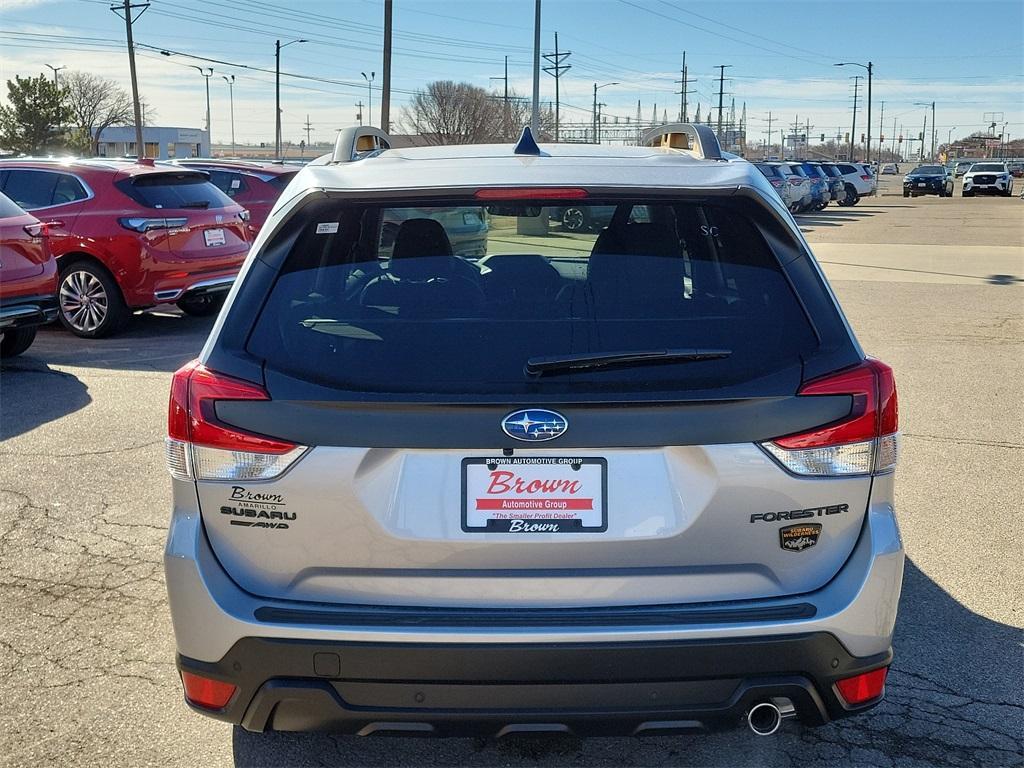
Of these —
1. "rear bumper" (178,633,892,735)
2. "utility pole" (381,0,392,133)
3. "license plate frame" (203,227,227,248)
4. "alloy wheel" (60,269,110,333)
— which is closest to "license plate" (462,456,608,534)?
"rear bumper" (178,633,892,735)

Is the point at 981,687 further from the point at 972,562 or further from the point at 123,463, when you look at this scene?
the point at 123,463

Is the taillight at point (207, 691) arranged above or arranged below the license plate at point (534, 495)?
below

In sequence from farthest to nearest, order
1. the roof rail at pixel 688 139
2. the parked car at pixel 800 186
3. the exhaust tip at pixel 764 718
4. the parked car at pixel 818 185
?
1. the parked car at pixel 818 185
2. the parked car at pixel 800 186
3. the roof rail at pixel 688 139
4. the exhaust tip at pixel 764 718

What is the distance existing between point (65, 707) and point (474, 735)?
5.54 feet

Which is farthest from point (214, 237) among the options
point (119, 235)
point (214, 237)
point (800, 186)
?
point (800, 186)

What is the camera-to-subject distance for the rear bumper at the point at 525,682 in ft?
8.33

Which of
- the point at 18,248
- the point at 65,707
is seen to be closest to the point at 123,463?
the point at 65,707

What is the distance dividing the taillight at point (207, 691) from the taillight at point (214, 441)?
497 millimetres

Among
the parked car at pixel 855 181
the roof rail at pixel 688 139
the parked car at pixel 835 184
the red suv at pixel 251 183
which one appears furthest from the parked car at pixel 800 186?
the roof rail at pixel 688 139

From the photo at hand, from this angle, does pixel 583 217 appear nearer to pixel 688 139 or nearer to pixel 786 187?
pixel 688 139

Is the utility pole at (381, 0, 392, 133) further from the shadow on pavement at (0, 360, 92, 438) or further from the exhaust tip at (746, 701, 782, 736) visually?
the exhaust tip at (746, 701, 782, 736)

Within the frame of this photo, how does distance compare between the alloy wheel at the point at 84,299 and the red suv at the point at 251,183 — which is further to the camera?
the red suv at the point at 251,183

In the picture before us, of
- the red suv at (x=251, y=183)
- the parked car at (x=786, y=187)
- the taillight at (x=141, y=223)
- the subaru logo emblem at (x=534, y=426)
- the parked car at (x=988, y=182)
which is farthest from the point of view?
the parked car at (x=988, y=182)

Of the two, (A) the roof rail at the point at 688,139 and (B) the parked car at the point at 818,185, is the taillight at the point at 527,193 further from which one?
(B) the parked car at the point at 818,185
